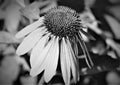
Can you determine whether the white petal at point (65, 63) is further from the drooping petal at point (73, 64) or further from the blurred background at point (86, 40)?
the blurred background at point (86, 40)

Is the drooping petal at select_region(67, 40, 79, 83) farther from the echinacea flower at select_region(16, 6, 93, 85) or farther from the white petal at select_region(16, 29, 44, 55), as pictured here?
the white petal at select_region(16, 29, 44, 55)

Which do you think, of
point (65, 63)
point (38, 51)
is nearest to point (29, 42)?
point (38, 51)

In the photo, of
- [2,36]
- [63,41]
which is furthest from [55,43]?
[2,36]

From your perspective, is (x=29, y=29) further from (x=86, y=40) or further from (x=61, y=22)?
(x=86, y=40)

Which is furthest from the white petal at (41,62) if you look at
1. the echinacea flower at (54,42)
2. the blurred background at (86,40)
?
the blurred background at (86,40)

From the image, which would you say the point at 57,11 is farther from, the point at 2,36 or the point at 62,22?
the point at 2,36

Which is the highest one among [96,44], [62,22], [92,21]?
[62,22]
